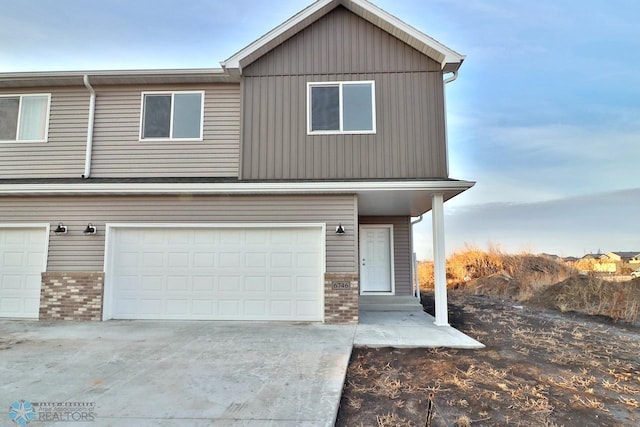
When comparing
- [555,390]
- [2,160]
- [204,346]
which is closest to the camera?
[555,390]

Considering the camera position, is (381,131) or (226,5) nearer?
(381,131)

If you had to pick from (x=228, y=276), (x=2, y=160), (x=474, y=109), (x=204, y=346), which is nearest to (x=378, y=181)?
(x=228, y=276)

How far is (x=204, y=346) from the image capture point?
18.1 ft

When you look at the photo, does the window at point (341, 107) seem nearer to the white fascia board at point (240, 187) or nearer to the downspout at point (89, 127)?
the white fascia board at point (240, 187)

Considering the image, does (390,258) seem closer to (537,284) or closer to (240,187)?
(240,187)

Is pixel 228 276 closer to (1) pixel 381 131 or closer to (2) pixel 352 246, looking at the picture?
(2) pixel 352 246

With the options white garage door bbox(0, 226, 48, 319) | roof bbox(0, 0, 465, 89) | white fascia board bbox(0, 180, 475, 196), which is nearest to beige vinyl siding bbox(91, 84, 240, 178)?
roof bbox(0, 0, 465, 89)

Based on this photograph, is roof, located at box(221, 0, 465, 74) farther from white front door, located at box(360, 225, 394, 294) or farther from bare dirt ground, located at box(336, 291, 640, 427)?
bare dirt ground, located at box(336, 291, 640, 427)

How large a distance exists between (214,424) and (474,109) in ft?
54.8

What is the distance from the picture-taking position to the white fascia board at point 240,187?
23.4 feet

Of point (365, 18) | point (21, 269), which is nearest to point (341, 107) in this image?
point (365, 18)

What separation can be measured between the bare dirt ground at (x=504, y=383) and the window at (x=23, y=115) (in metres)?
8.92

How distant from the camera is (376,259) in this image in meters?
10.4

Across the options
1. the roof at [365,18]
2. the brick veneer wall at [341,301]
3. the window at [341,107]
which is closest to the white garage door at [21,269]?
the roof at [365,18]
